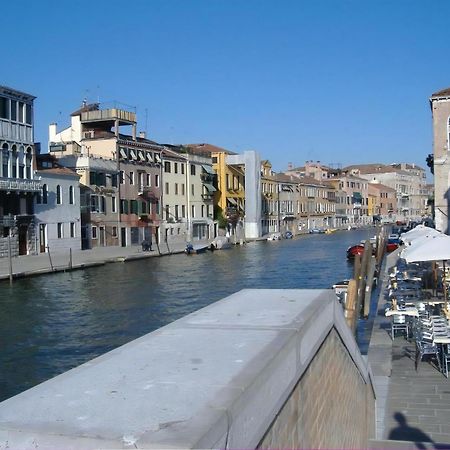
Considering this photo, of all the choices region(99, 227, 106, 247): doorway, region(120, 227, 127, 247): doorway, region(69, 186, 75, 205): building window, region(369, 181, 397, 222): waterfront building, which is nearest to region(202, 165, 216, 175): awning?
region(120, 227, 127, 247): doorway

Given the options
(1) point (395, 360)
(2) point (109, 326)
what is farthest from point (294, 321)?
(2) point (109, 326)

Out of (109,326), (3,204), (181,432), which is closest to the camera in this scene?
(181,432)

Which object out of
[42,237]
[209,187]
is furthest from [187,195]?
[42,237]

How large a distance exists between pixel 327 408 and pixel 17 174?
31.7 metres

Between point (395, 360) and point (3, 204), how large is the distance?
91.3 ft

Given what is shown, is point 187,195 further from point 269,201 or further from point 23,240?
point 23,240

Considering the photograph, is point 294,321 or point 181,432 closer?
point 181,432

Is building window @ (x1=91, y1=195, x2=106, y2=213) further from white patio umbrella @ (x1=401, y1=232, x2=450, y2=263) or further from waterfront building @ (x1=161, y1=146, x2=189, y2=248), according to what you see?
white patio umbrella @ (x1=401, y1=232, x2=450, y2=263)

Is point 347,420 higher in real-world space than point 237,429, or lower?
lower

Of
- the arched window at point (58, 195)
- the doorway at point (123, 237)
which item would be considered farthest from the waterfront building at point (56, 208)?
the doorway at point (123, 237)

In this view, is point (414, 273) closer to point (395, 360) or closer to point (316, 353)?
point (395, 360)

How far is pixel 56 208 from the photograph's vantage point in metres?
36.0

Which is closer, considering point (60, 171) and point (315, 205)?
point (60, 171)

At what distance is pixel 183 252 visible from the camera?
4106 centimetres
